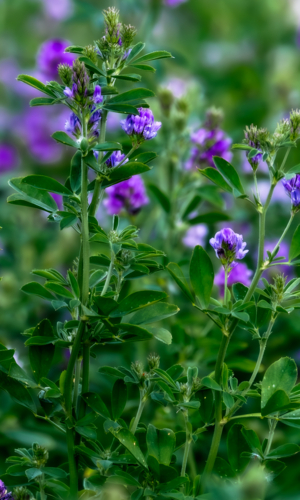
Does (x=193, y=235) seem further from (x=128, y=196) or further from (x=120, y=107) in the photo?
(x=120, y=107)

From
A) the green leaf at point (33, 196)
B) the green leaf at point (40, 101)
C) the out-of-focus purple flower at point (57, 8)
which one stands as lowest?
the green leaf at point (33, 196)

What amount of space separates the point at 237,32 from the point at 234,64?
29 centimetres

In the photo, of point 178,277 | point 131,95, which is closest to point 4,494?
point 178,277

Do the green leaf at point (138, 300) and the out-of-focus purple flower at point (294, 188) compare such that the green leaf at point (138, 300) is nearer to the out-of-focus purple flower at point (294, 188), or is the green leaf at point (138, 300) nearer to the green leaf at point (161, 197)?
the out-of-focus purple flower at point (294, 188)

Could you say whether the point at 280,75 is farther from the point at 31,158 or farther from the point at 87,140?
the point at 87,140

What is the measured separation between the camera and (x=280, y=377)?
1.68 feet

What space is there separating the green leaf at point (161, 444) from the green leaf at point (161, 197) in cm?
55

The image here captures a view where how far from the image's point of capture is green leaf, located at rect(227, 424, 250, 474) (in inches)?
19.9

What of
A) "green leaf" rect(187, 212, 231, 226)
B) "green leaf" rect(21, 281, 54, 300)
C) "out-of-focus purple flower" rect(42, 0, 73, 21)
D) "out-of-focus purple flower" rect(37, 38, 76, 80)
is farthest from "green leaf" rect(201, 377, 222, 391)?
"out-of-focus purple flower" rect(42, 0, 73, 21)

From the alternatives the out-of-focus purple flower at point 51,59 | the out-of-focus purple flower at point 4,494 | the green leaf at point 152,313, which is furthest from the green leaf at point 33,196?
the out-of-focus purple flower at point 51,59

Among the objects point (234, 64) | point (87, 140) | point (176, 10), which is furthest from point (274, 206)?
point (176, 10)

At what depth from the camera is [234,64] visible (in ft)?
7.42

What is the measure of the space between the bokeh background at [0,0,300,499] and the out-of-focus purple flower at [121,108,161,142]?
0.26 m

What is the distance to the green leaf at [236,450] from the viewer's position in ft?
1.66
